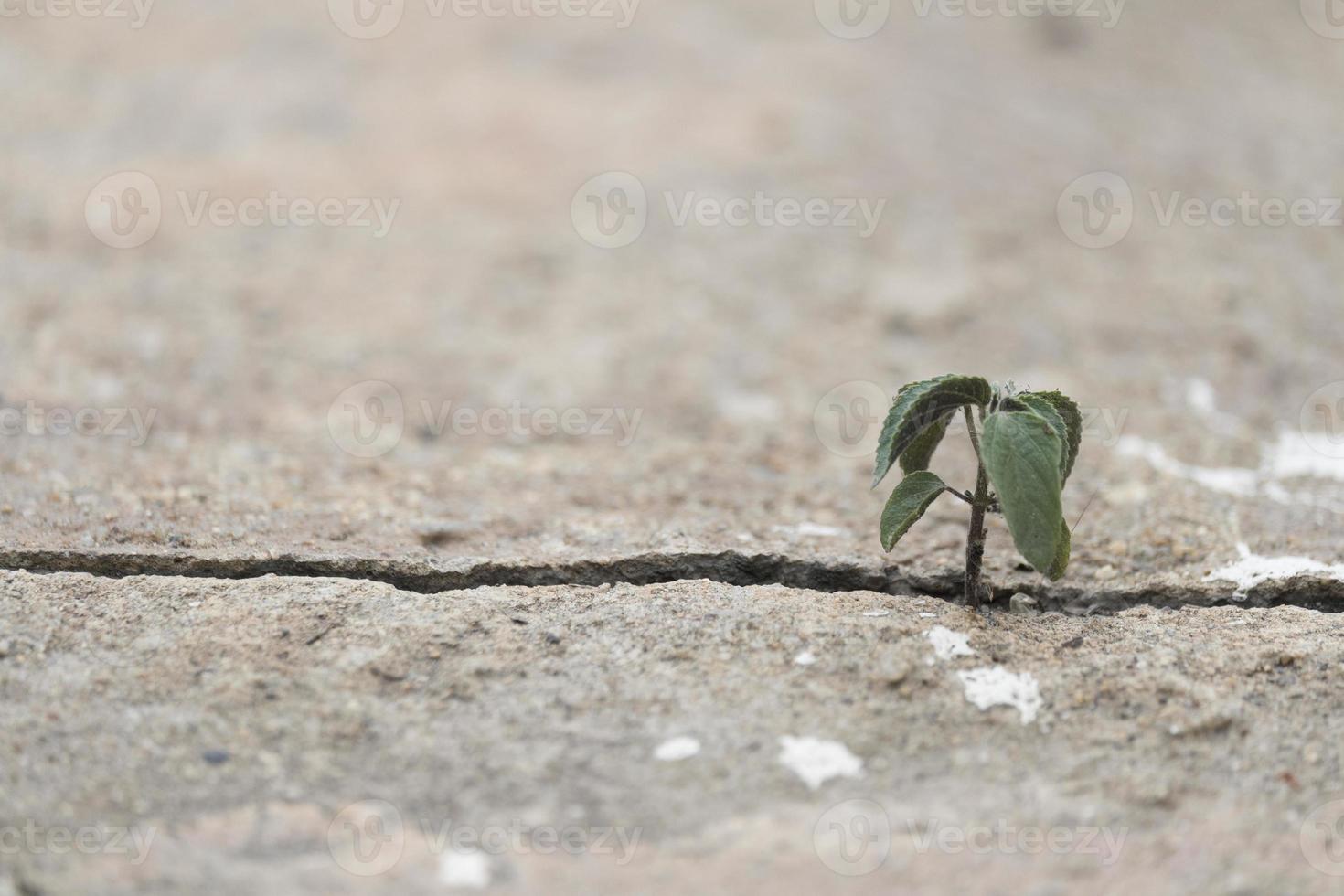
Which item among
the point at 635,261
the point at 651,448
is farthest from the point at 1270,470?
the point at 635,261

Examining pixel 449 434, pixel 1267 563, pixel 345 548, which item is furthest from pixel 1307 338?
pixel 345 548

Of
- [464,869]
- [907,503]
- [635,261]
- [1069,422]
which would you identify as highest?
[635,261]

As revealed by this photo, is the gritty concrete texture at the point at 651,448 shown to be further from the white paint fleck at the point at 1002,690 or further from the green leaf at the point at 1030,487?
the green leaf at the point at 1030,487

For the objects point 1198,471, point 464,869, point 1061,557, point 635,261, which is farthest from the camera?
point 635,261

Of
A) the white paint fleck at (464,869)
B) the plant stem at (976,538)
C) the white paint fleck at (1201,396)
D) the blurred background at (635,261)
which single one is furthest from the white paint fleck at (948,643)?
the white paint fleck at (1201,396)

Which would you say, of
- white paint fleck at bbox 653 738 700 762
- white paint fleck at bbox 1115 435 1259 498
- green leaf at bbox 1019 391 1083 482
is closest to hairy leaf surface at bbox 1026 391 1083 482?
green leaf at bbox 1019 391 1083 482

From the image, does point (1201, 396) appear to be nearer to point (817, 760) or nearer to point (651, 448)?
point (651, 448)
